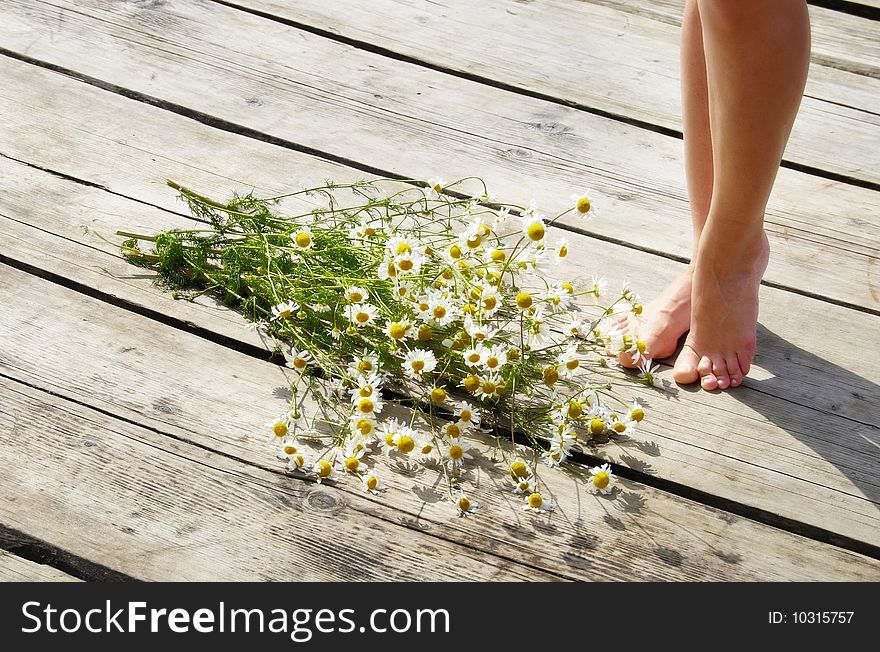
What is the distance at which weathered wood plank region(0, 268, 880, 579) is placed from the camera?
1229 millimetres

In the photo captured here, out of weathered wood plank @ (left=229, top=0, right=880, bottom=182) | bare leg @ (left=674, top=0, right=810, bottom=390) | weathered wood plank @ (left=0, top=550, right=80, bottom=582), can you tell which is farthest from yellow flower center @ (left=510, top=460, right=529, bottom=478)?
weathered wood plank @ (left=229, top=0, right=880, bottom=182)

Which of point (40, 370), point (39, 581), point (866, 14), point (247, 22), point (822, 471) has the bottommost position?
point (39, 581)

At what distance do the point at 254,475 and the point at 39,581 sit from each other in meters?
0.29

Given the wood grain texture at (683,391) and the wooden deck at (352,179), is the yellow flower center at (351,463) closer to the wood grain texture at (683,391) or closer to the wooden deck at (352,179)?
the wooden deck at (352,179)

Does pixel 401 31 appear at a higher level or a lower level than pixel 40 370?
higher

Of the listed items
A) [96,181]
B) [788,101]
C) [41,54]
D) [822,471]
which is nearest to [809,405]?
[822,471]

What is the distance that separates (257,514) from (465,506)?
0.87 feet

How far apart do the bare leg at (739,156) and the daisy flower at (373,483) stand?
1.60 ft

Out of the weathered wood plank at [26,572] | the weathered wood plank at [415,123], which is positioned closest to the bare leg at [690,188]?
the weathered wood plank at [415,123]

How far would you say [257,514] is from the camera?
4.19 ft

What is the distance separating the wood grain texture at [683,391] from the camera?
4.45 feet

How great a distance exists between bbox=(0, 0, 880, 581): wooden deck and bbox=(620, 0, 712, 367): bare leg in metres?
0.06
